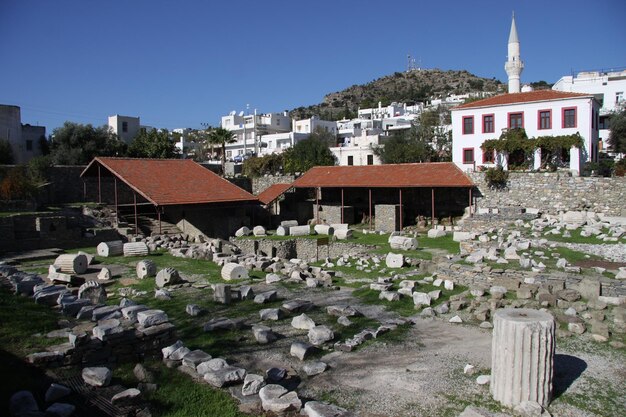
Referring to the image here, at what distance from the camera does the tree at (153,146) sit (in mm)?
48250

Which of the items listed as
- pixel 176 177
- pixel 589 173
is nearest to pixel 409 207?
pixel 589 173

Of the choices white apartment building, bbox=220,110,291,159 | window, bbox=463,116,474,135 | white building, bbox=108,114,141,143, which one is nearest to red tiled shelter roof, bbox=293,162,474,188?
window, bbox=463,116,474,135

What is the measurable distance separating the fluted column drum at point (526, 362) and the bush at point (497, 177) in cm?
2334

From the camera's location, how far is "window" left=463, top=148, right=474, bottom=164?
108 feet

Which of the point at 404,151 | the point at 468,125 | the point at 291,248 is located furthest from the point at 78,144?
the point at 468,125

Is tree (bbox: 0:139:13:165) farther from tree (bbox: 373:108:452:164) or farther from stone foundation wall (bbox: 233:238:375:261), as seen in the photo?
tree (bbox: 373:108:452:164)

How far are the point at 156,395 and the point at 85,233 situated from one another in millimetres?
20929

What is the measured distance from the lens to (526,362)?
284 inches

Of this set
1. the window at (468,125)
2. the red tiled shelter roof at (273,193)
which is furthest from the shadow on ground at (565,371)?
the window at (468,125)

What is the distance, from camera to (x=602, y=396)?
7.57 meters

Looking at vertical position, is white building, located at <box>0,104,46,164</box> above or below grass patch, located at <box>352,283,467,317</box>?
above

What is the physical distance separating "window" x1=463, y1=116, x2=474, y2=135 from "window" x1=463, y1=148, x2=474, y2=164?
1.13 m

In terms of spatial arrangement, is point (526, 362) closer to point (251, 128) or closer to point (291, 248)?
point (291, 248)

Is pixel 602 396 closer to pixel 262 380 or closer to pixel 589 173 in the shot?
pixel 262 380
